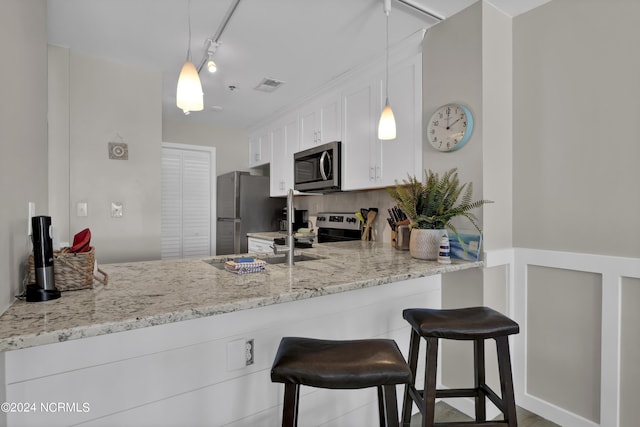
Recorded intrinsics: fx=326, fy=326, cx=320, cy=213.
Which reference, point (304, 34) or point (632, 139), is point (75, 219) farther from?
point (632, 139)

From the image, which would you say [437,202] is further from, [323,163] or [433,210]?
[323,163]

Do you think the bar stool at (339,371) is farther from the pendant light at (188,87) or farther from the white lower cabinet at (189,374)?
the pendant light at (188,87)

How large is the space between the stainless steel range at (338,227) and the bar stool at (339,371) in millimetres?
2032

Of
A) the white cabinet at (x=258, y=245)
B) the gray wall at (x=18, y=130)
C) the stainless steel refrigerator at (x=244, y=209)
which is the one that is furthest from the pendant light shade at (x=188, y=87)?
the stainless steel refrigerator at (x=244, y=209)

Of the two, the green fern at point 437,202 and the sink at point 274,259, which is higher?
the green fern at point 437,202

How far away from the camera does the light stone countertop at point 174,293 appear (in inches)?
30.6

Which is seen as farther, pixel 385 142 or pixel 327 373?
pixel 385 142

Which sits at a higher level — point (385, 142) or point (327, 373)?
point (385, 142)

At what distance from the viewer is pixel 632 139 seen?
4.94ft

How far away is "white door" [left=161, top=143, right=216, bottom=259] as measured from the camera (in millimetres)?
4258

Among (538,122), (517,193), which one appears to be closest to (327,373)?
(517,193)

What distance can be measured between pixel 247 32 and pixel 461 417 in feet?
8.82

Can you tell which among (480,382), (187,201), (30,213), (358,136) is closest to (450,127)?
(358,136)

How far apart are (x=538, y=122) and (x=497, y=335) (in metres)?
1.26
